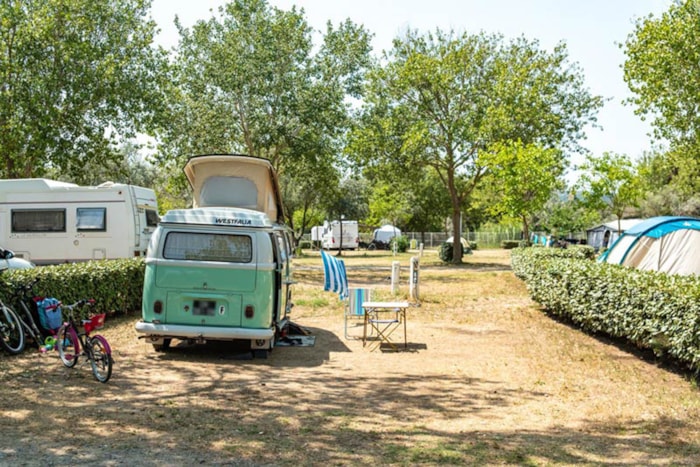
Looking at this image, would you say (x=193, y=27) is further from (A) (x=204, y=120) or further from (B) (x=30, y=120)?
(B) (x=30, y=120)

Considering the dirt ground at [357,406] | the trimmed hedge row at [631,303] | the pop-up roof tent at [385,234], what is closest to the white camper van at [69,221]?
the dirt ground at [357,406]

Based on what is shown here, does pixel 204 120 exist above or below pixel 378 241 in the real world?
above

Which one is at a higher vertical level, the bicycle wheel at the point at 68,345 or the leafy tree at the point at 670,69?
the leafy tree at the point at 670,69

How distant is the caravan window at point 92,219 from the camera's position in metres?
18.0

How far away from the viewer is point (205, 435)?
559cm

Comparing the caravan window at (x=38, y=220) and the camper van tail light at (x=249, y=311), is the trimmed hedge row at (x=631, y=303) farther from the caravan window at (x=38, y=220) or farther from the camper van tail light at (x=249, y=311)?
the caravan window at (x=38, y=220)

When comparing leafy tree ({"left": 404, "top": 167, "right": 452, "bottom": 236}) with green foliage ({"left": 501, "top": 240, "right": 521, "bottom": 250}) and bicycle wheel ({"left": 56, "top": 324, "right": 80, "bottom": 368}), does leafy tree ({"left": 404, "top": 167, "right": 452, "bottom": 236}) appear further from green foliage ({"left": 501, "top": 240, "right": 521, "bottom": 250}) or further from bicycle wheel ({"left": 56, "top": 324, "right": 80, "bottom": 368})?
bicycle wheel ({"left": 56, "top": 324, "right": 80, "bottom": 368})

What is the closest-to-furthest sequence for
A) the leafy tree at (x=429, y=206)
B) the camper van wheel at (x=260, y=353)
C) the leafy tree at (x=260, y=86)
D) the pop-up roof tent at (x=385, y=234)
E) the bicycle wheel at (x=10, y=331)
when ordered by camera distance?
1. the bicycle wheel at (x=10, y=331)
2. the camper van wheel at (x=260, y=353)
3. the leafy tree at (x=260, y=86)
4. the pop-up roof tent at (x=385, y=234)
5. the leafy tree at (x=429, y=206)

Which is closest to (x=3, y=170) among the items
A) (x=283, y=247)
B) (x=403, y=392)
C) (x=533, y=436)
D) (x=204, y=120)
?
(x=204, y=120)

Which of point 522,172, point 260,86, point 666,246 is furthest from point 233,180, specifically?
point 522,172

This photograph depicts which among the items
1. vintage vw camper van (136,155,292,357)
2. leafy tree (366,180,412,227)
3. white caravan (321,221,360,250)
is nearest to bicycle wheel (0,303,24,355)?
vintage vw camper van (136,155,292,357)

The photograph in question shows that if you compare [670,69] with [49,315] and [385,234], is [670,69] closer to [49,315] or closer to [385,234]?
[49,315]

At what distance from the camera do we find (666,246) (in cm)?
1559

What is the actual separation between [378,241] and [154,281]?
47.1 metres
